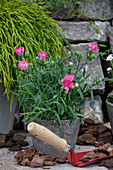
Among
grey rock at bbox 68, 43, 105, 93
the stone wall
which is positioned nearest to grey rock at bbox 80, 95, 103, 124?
the stone wall

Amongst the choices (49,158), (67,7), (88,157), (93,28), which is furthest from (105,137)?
(67,7)

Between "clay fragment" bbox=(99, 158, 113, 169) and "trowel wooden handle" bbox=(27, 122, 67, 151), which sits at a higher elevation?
"trowel wooden handle" bbox=(27, 122, 67, 151)

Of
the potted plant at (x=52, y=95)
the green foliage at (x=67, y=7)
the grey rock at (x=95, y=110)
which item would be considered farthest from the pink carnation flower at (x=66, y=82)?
the green foliage at (x=67, y=7)

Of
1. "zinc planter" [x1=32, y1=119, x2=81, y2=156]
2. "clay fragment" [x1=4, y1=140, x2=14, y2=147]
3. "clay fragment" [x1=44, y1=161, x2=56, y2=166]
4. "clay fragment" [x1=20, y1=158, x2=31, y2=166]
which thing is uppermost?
"zinc planter" [x1=32, y1=119, x2=81, y2=156]

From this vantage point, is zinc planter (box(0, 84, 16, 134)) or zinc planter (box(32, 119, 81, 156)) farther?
zinc planter (box(0, 84, 16, 134))

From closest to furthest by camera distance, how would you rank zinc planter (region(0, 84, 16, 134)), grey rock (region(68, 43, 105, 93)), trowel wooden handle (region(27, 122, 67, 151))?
trowel wooden handle (region(27, 122, 67, 151)) → zinc planter (region(0, 84, 16, 134)) → grey rock (region(68, 43, 105, 93))

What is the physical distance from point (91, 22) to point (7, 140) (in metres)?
1.44

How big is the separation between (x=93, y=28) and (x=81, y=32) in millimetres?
140

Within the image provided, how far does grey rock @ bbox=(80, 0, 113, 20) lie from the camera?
8.30 feet

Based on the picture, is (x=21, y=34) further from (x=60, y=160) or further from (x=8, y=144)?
(x=60, y=160)

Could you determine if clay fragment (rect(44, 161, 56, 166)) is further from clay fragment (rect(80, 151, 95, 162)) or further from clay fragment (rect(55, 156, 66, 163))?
clay fragment (rect(80, 151, 95, 162))

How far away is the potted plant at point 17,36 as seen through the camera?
181 cm

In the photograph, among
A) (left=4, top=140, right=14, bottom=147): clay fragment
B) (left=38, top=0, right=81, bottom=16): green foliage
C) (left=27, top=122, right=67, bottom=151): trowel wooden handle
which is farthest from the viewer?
(left=38, top=0, right=81, bottom=16): green foliage

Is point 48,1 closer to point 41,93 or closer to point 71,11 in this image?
point 71,11
